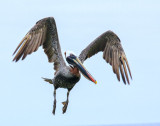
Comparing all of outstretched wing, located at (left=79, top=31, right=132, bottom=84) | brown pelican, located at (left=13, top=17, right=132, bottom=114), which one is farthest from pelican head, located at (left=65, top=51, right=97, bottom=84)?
outstretched wing, located at (left=79, top=31, right=132, bottom=84)

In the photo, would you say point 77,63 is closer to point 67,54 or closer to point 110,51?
point 67,54

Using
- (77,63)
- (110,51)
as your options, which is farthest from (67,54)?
(110,51)

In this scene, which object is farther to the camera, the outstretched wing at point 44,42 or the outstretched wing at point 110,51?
the outstretched wing at point 110,51

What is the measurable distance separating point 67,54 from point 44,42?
30.4 inches

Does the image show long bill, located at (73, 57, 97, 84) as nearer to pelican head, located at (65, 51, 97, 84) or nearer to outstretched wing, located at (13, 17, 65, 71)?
pelican head, located at (65, 51, 97, 84)

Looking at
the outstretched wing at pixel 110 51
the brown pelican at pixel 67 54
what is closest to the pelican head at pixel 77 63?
the brown pelican at pixel 67 54

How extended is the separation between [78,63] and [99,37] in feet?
5.25

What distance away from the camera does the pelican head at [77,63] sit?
13.6m

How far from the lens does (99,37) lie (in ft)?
49.9

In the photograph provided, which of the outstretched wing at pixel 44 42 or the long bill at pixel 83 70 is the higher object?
the outstretched wing at pixel 44 42

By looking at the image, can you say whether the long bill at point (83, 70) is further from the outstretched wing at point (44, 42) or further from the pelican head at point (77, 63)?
the outstretched wing at point (44, 42)

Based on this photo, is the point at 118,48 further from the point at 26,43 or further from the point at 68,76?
the point at 26,43

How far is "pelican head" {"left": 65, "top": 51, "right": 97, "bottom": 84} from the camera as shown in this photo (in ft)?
44.5

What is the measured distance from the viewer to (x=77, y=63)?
1398 cm
